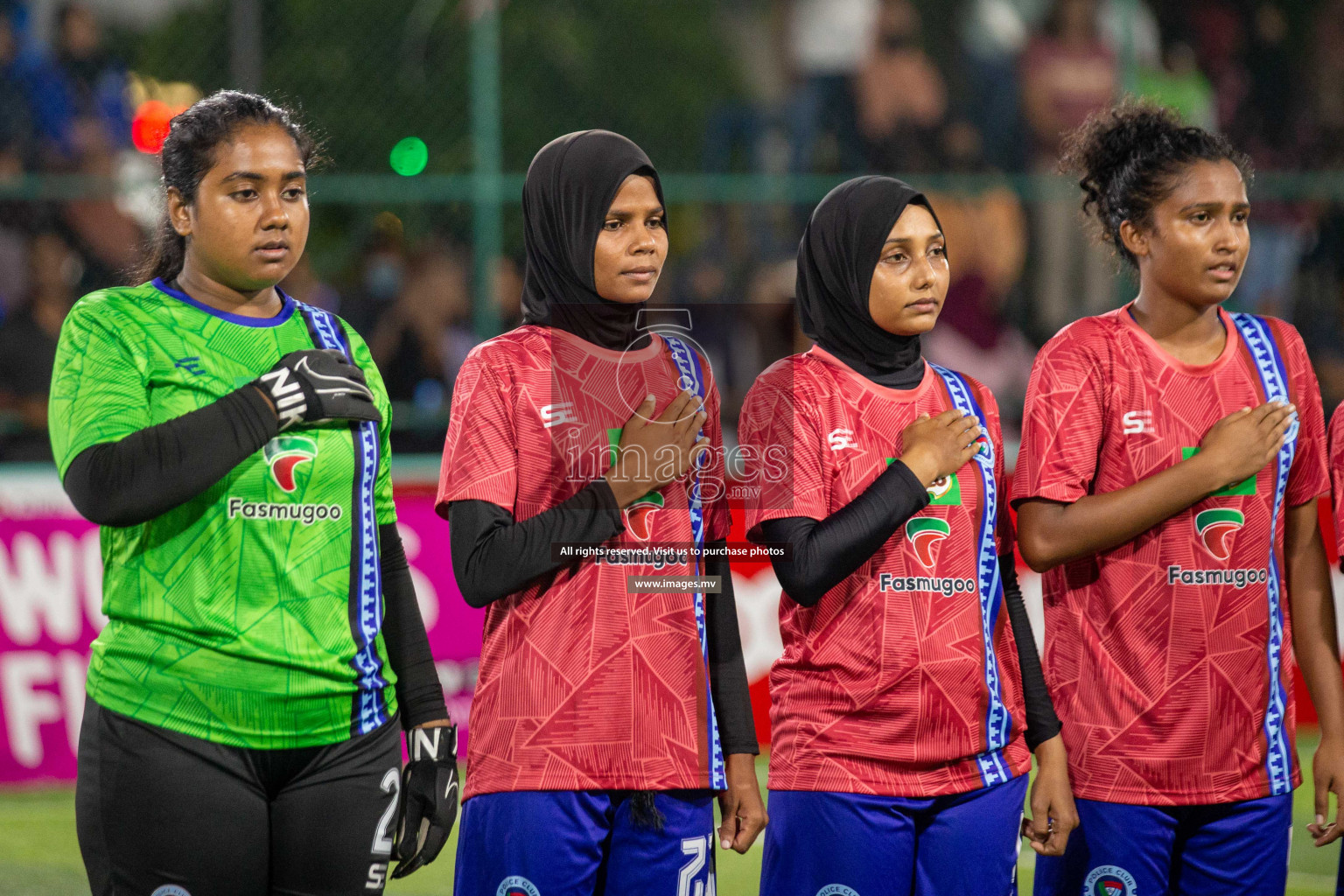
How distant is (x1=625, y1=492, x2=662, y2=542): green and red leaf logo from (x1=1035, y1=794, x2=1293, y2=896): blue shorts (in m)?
1.11

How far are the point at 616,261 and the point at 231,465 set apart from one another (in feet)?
2.62

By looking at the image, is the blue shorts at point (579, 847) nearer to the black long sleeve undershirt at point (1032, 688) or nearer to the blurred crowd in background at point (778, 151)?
the black long sleeve undershirt at point (1032, 688)

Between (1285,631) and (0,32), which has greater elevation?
(0,32)

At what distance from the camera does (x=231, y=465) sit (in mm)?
2562

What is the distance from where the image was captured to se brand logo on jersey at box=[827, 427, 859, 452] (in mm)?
2980

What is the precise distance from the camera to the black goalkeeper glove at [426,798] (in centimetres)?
285

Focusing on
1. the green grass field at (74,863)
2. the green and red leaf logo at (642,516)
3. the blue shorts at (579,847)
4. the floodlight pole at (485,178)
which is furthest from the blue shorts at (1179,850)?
the floodlight pole at (485,178)

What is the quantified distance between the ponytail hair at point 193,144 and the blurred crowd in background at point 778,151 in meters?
4.28

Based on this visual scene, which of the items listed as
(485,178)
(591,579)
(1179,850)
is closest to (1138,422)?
(1179,850)

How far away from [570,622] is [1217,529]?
4.47ft

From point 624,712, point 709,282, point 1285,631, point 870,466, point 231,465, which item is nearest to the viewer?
point 231,465

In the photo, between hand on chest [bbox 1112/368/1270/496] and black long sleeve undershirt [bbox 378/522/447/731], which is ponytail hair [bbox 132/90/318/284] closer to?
black long sleeve undershirt [bbox 378/522/447/731]

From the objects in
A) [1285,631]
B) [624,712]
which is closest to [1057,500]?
[1285,631]

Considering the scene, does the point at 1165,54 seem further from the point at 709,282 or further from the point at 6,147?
the point at 6,147
